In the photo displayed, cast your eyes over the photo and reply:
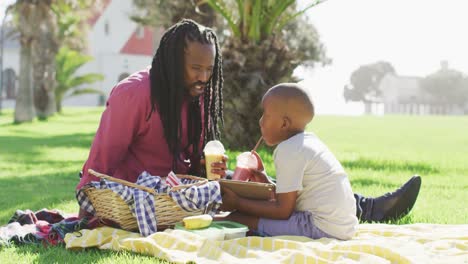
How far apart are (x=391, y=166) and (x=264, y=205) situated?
21.1ft

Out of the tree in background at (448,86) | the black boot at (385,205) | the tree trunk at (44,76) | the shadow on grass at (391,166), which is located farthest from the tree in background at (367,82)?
the black boot at (385,205)

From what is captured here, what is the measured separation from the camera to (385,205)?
486 centimetres

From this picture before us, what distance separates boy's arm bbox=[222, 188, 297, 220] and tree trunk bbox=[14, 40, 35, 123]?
Result: 20704mm

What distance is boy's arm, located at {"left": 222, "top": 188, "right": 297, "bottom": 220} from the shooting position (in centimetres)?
396

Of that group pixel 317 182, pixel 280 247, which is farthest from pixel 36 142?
pixel 280 247

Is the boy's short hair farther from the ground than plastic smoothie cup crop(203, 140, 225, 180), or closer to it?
farther from the ground

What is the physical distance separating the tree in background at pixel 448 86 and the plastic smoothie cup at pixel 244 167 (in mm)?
79143

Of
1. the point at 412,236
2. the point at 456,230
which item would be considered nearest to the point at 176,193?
the point at 412,236

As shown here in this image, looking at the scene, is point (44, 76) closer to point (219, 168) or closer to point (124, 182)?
point (219, 168)

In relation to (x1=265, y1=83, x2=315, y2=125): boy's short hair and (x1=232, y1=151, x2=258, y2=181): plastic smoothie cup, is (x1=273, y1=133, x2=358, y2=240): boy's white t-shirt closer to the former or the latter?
(x1=265, y1=83, x2=315, y2=125): boy's short hair

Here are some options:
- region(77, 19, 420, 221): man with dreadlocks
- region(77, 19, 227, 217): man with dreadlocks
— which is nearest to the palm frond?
region(77, 19, 420, 221): man with dreadlocks

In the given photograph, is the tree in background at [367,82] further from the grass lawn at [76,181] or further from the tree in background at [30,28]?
the grass lawn at [76,181]

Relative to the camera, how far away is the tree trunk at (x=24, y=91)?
23.4m

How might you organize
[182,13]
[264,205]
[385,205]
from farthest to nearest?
[182,13] < [385,205] < [264,205]
